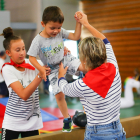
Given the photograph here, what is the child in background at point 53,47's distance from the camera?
146cm

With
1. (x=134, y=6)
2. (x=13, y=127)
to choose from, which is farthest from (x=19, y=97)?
(x=134, y=6)

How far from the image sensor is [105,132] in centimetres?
119

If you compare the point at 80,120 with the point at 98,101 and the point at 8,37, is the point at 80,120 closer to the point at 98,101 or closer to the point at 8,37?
the point at 98,101

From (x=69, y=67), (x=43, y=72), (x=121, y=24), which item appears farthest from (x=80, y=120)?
(x=121, y=24)

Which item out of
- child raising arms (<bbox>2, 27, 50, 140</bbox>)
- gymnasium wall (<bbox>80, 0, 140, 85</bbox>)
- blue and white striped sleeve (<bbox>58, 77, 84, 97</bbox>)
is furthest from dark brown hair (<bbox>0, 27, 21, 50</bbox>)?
gymnasium wall (<bbox>80, 0, 140, 85</bbox>)

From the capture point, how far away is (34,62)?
5.01ft

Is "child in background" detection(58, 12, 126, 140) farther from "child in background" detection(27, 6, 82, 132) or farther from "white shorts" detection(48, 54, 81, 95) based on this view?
"white shorts" detection(48, 54, 81, 95)

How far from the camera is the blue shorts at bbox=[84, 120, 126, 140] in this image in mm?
1191

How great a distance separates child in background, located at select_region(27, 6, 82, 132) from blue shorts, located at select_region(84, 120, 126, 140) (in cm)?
46

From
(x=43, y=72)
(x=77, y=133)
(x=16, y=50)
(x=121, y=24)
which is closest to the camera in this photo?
(x=43, y=72)

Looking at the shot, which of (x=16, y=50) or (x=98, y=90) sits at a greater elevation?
(x=16, y=50)

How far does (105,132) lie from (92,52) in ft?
1.52

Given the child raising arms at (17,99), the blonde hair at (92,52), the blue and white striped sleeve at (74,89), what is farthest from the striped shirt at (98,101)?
the child raising arms at (17,99)

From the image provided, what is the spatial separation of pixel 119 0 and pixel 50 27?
7.51 metres
